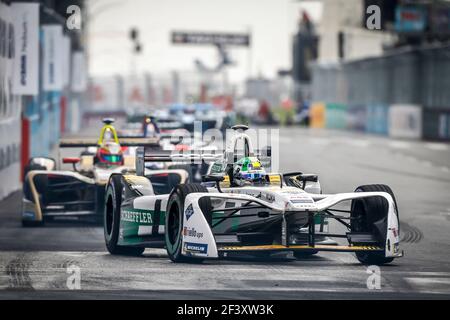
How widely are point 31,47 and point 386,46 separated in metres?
64.1

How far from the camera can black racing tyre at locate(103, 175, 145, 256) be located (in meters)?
15.9

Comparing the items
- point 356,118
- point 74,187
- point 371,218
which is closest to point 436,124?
point 356,118

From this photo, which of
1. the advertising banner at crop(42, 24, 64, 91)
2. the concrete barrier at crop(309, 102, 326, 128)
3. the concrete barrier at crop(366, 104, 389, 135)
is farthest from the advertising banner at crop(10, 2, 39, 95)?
the concrete barrier at crop(309, 102, 326, 128)

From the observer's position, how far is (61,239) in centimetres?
1777

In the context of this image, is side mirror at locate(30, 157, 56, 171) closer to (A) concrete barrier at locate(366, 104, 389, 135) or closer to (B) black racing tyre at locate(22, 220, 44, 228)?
(B) black racing tyre at locate(22, 220, 44, 228)

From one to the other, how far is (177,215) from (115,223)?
1.72 meters

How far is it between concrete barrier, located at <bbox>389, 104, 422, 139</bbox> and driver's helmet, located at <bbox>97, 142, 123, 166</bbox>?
129 feet

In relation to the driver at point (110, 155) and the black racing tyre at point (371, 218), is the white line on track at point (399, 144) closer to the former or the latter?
the driver at point (110, 155)

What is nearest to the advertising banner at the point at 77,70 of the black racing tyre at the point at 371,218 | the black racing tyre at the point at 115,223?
the black racing tyre at the point at 115,223

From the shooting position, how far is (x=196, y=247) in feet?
45.4

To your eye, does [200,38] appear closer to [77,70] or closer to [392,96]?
[392,96]

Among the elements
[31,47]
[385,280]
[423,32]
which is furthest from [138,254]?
[423,32]

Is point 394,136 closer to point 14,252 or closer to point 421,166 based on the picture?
point 421,166

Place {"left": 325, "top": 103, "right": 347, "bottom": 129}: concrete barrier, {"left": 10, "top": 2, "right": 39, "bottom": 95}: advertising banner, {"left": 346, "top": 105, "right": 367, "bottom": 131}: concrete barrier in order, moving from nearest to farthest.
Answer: {"left": 10, "top": 2, "right": 39, "bottom": 95}: advertising banner
{"left": 346, "top": 105, "right": 367, "bottom": 131}: concrete barrier
{"left": 325, "top": 103, "right": 347, "bottom": 129}: concrete barrier
